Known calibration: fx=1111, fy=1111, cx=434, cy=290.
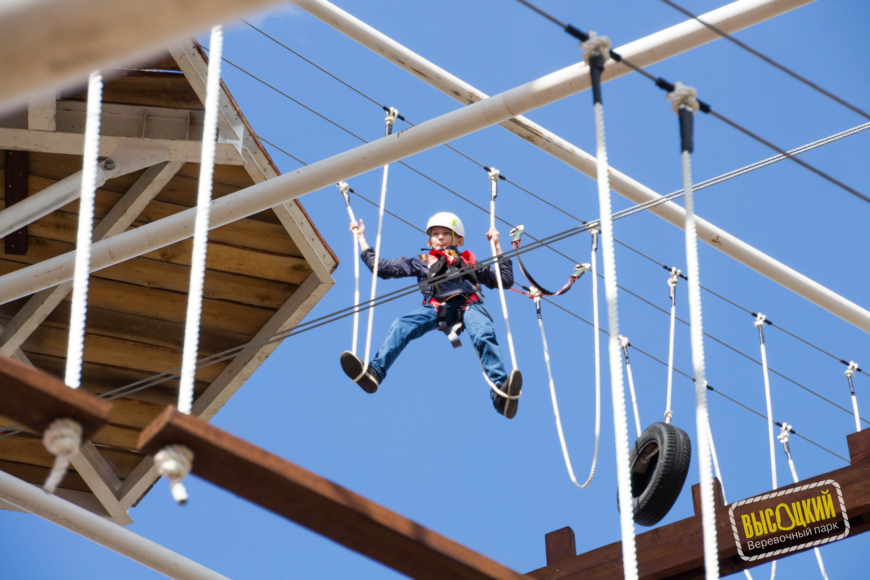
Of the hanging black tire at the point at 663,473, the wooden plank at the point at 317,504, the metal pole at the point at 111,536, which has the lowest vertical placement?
the wooden plank at the point at 317,504

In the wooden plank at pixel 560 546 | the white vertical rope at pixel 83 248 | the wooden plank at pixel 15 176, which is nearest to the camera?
the white vertical rope at pixel 83 248

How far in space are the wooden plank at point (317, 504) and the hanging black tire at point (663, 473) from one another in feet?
13.1

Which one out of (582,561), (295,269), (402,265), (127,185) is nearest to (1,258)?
(127,185)

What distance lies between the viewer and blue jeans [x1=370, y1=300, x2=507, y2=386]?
6.43 m

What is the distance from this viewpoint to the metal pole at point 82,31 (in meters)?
→ 1.65

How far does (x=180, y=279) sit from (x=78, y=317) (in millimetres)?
4248

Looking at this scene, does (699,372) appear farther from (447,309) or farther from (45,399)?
(447,309)

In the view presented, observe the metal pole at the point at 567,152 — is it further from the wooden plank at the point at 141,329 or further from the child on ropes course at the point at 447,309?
the wooden plank at the point at 141,329

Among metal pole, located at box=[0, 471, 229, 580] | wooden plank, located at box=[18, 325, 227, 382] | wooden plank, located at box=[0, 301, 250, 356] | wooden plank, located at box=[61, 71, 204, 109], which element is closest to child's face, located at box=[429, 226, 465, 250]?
wooden plank, located at box=[0, 301, 250, 356]

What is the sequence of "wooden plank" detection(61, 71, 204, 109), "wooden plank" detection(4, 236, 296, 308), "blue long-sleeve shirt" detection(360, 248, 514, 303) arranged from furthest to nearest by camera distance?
"blue long-sleeve shirt" detection(360, 248, 514, 303) → "wooden plank" detection(4, 236, 296, 308) → "wooden plank" detection(61, 71, 204, 109)

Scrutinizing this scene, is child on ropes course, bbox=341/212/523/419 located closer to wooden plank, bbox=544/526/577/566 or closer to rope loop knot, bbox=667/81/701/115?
wooden plank, bbox=544/526/577/566

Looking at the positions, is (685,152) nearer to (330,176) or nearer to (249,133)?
(330,176)

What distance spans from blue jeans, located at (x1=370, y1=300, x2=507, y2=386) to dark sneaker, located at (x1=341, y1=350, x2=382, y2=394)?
7 centimetres

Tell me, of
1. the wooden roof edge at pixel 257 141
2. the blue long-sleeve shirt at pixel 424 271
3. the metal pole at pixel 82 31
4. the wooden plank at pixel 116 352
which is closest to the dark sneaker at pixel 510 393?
the blue long-sleeve shirt at pixel 424 271
